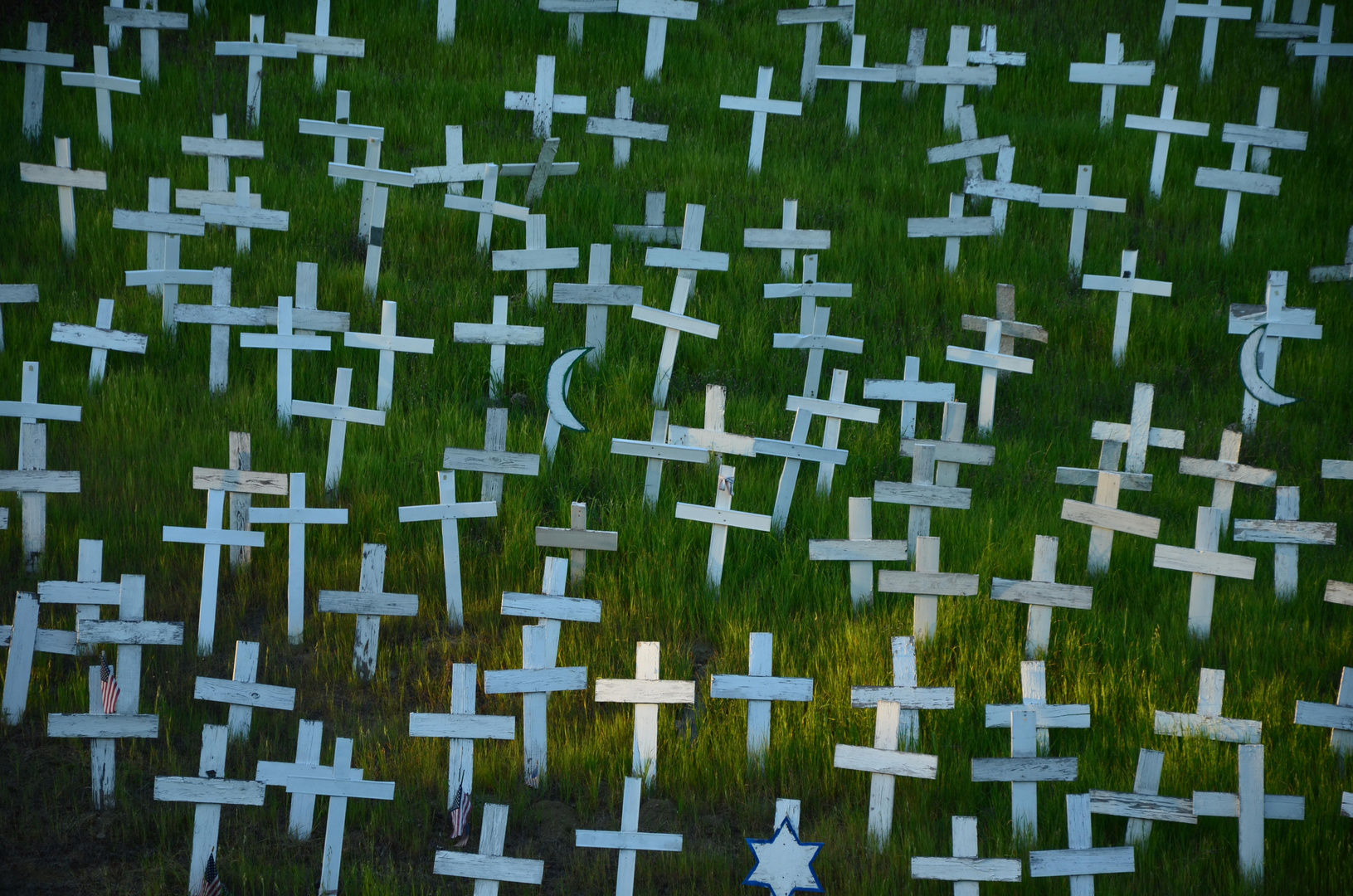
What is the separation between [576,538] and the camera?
5.50 m

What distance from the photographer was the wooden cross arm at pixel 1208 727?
14.7ft

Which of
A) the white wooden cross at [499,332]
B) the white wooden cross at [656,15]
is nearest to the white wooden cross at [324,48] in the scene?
the white wooden cross at [656,15]

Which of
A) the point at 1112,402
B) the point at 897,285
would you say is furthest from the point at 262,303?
the point at 1112,402

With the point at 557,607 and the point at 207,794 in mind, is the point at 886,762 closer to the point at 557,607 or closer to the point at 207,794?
the point at 557,607

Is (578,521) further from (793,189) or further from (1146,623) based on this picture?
(793,189)

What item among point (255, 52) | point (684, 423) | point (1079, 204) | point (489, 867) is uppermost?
point (255, 52)

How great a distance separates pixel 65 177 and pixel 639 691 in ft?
18.6

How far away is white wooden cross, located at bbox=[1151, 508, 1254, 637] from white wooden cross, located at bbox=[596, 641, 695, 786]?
7.60 feet

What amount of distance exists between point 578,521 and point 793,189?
4.34 metres

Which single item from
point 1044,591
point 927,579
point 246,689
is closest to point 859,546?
point 927,579

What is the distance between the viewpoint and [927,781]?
15.2 ft

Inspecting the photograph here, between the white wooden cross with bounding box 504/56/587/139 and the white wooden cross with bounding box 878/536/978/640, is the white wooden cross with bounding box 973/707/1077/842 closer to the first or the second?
the white wooden cross with bounding box 878/536/978/640

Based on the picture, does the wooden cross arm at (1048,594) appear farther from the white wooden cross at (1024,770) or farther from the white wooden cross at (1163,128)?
the white wooden cross at (1163,128)

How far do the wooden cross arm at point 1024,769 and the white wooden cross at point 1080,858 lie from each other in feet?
0.72
